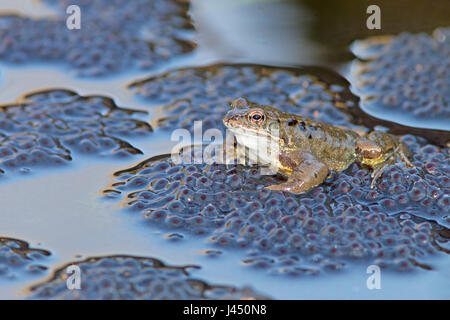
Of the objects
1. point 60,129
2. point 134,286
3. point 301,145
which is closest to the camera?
point 134,286

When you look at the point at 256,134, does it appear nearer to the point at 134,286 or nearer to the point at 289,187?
the point at 289,187

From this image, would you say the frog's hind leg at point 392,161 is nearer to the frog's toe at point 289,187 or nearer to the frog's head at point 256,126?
the frog's toe at point 289,187

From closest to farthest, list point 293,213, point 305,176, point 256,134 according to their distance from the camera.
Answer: point 293,213
point 305,176
point 256,134

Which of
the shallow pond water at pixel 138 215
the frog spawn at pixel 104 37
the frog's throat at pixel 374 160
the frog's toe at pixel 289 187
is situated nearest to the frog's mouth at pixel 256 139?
the frog's toe at pixel 289 187

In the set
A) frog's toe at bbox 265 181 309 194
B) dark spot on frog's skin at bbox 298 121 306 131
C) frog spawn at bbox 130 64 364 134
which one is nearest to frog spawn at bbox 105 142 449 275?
frog's toe at bbox 265 181 309 194

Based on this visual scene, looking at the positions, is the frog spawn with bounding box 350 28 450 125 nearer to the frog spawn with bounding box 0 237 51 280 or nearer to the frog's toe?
the frog's toe

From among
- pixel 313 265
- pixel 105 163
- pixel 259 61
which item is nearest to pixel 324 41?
pixel 259 61

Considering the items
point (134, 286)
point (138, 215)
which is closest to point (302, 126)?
point (138, 215)
